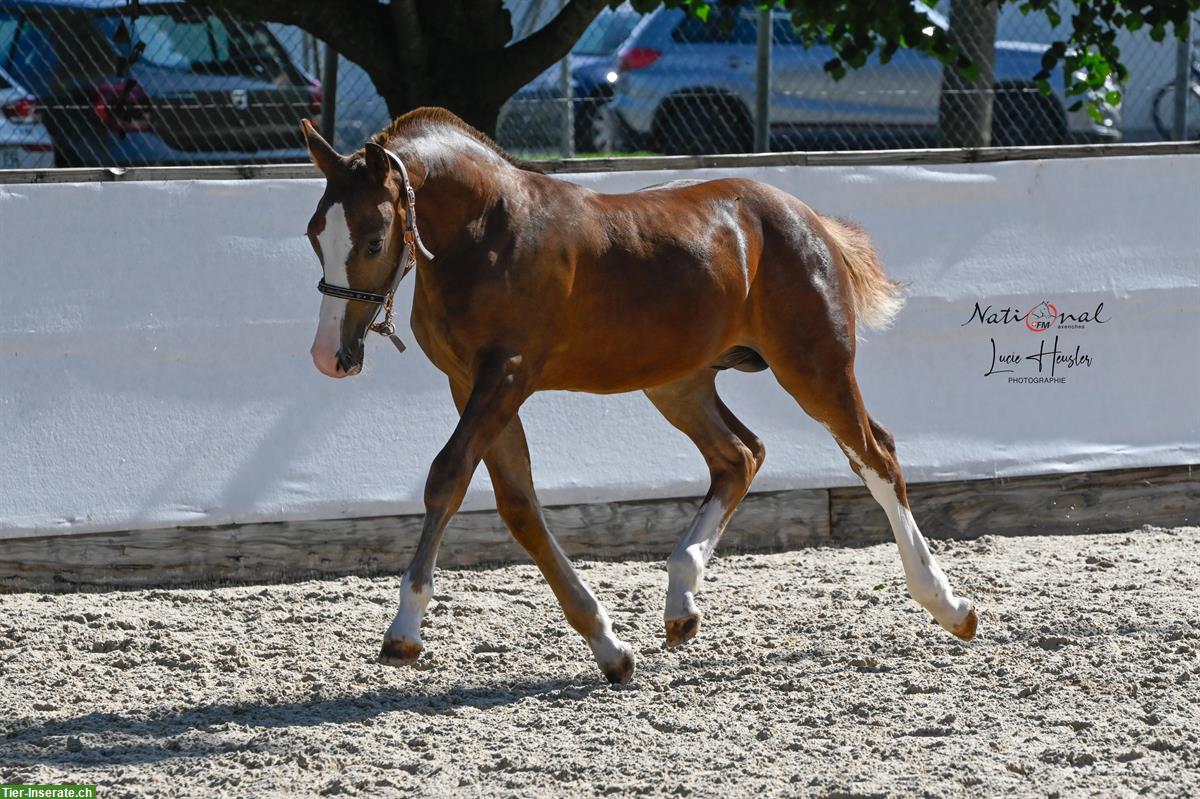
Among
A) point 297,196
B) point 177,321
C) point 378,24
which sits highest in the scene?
point 378,24

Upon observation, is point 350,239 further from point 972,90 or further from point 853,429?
point 972,90

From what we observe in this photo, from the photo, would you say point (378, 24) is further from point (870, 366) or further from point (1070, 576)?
point (1070, 576)

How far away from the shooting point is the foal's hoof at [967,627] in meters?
4.70

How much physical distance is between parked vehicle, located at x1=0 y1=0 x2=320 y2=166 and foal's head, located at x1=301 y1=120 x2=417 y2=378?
3.56 metres

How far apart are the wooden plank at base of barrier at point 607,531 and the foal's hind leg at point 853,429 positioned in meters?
1.40

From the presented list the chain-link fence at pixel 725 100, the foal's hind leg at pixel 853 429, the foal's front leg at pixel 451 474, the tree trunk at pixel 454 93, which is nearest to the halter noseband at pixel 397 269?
the foal's front leg at pixel 451 474

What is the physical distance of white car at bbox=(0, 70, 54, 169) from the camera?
23.5 feet

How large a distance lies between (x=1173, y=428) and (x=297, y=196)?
383cm

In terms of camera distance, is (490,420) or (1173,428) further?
(1173,428)

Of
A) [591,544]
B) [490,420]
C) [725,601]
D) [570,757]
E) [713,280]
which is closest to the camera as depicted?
[570,757]

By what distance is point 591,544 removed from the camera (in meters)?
6.06

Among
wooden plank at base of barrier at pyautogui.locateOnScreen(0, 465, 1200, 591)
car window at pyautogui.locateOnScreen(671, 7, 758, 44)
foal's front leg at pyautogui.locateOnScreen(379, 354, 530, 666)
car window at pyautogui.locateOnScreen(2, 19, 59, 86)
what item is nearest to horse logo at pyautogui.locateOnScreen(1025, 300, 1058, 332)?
wooden plank at base of barrier at pyautogui.locateOnScreen(0, 465, 1200, 591)

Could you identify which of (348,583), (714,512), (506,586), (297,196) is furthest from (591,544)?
(297,196)

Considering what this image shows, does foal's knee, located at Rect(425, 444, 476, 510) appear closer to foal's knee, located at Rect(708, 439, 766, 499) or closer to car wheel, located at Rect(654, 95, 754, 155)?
foal's knee, located at Rect(708, 439, 766, 499)
